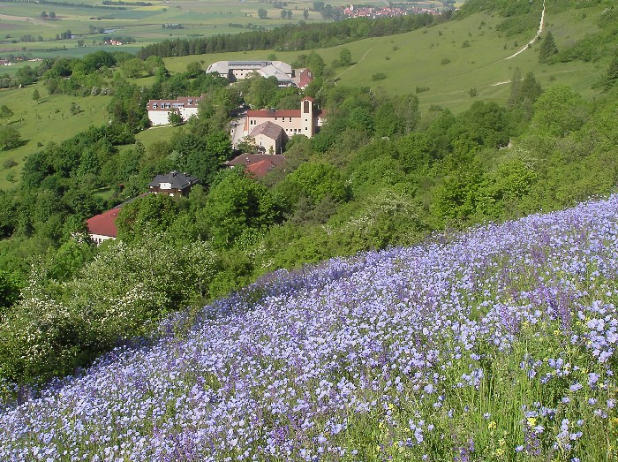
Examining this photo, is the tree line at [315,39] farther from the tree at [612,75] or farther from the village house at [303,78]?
the tree at [612,75]

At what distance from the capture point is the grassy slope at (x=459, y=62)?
9374 cm

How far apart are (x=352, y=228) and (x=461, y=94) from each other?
8661cm

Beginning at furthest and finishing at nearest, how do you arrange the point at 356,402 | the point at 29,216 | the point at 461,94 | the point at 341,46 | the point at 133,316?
the point at 341,46
the point at 461,94
the point at 29,216
the point at 133,316
the point at 356,402

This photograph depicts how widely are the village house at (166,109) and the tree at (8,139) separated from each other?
29811 mm

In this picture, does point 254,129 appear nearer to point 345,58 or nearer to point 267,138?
A: point 267,138

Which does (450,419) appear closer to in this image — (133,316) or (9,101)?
(133,316)

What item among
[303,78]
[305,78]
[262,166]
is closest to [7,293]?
[262,166]

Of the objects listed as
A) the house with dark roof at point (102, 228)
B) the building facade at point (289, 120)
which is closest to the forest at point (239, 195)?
the house with dark roof at point (102, 228)

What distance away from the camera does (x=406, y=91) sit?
376 ft

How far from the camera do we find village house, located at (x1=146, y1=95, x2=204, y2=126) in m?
135

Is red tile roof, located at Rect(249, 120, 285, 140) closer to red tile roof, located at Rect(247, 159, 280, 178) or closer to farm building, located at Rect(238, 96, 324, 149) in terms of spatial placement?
farm building, located at Rect(238, 96, 324, 149)

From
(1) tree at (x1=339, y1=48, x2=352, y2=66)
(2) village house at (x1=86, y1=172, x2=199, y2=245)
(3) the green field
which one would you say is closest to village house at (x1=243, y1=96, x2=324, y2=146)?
(3) the green field

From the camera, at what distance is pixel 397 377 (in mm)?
5621

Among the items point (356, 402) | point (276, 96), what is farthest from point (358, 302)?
point (276, 96)
